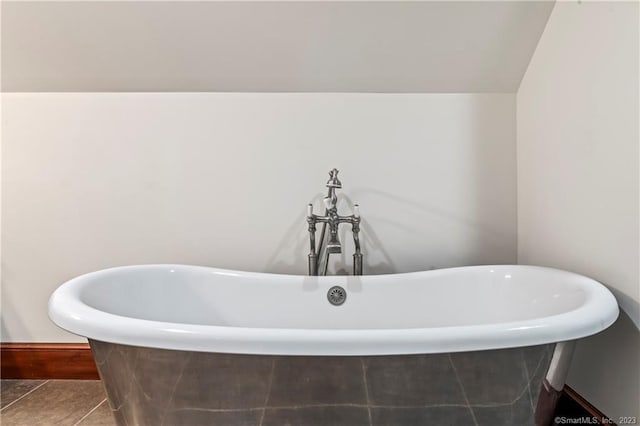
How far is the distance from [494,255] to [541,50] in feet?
2.63

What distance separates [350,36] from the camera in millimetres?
1368

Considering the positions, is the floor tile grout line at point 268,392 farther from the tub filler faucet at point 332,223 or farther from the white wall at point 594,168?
the white wall at point 594,168

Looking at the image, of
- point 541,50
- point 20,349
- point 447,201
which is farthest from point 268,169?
point 20,349

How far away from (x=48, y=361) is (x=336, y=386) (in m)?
1.42

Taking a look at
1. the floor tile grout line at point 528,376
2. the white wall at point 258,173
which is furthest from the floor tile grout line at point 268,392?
the white wall at point 258,173

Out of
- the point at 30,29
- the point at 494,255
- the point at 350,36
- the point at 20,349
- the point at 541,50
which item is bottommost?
the point at 20,349

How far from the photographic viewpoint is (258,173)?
155 cm

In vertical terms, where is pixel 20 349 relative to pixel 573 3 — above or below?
below

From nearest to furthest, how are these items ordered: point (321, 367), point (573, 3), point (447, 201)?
point (321, 367), point (573, 3), point (447, 201)

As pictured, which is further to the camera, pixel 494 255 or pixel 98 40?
pixel 494 255

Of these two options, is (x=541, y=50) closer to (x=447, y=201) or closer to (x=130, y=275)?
(x=447, y=201)

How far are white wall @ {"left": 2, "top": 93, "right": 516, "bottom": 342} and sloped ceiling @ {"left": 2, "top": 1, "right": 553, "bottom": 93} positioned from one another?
65 mm

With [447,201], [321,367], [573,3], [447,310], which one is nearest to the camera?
[321,367]

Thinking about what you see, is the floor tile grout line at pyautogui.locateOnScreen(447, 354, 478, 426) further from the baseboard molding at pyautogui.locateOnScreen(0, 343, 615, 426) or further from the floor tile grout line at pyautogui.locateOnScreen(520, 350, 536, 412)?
the baseboard molding at pyautogui.locateOnScreen(0, 343, 615, 426)
